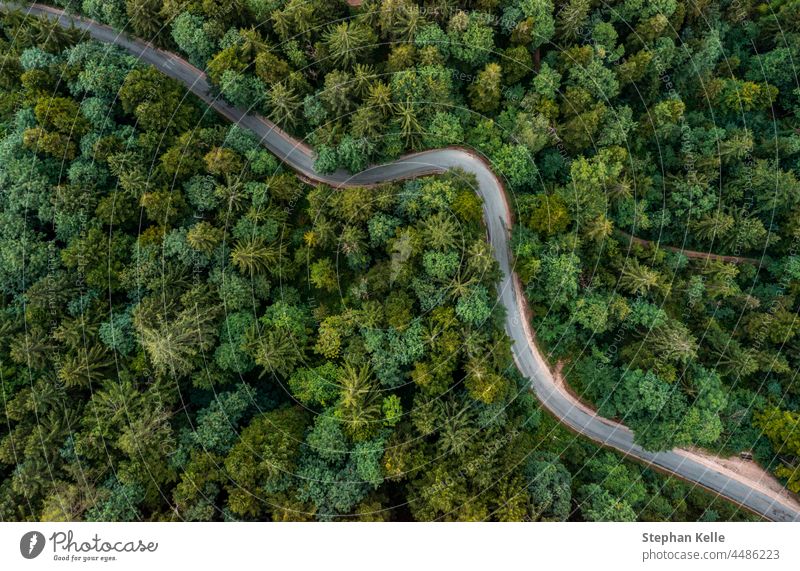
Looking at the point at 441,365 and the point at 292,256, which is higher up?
the point at 292,256

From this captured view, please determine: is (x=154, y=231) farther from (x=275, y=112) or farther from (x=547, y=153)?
(x=547, y=153)

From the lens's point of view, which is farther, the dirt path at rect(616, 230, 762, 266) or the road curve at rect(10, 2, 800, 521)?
the dirt path at rect(616, 230, 762, 266)

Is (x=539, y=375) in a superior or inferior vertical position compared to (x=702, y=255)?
inferior

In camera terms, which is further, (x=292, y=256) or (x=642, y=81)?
(x=642, y=81)

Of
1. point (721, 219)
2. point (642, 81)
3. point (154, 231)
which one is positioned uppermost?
point (642, 81)

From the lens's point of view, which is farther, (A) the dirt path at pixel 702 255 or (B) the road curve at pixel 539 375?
(A) the dirt path at pixel 702 255

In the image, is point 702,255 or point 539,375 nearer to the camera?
point 539,375
